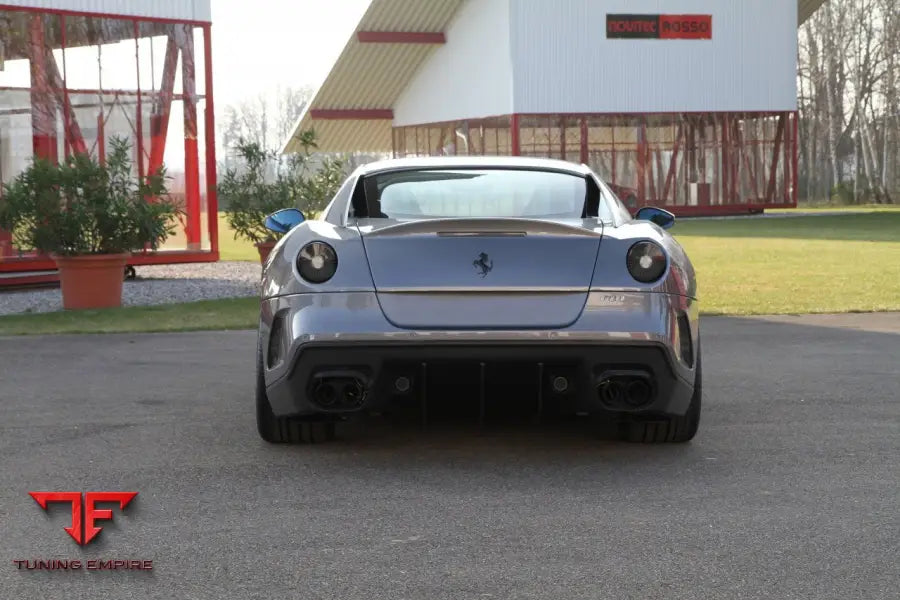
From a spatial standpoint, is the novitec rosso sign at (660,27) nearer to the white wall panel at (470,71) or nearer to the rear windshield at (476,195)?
the white wall panel at (470,71)

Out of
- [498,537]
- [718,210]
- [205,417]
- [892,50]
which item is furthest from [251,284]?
[892,50]

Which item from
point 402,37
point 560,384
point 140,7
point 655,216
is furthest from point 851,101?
point 560,384

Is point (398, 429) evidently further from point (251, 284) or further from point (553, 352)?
point (251, 284)

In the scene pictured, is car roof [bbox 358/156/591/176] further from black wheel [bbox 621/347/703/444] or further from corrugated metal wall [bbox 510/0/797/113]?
corrugated metal wall [bbox 510/0/797/113]

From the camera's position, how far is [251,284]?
17250mm

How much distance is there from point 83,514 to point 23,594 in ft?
3.23

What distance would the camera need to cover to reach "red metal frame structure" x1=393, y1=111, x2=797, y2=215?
44031 millimetres

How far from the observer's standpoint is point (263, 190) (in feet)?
54.2

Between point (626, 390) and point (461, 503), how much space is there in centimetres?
95

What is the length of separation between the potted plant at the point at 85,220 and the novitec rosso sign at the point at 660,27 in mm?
28933

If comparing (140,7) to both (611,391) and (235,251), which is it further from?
(611,391)

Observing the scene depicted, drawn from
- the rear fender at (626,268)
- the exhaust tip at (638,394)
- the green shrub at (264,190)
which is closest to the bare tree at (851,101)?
the green shrub at (264,190)

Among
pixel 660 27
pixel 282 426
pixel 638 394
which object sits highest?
pixel 660 27

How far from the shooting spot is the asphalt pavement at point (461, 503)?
3986 millimetres
